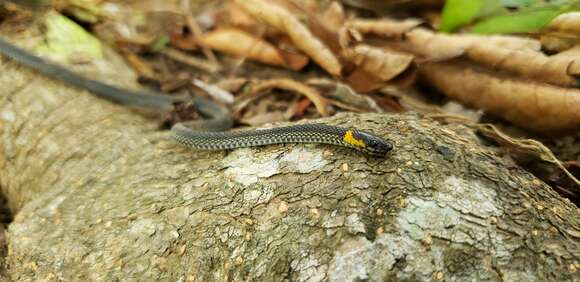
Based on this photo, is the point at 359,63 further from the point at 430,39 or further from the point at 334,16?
the point at 334,16

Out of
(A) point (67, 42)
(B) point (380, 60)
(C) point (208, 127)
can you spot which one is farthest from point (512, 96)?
(A) point (67, 42)

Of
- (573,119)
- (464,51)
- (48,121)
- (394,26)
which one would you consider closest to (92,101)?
(48,121)

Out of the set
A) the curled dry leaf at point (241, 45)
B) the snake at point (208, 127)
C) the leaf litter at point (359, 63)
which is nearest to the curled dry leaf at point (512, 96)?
the leaf litter at point (359, 63)

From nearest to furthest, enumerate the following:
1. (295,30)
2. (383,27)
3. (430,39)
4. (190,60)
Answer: (430,39), (383,27), (295,30), (190,60)

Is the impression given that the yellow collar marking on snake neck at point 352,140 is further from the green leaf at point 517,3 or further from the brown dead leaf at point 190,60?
the brown dead leaf at point 190,60

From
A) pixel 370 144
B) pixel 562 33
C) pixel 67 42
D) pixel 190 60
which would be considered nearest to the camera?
pixel 370 144

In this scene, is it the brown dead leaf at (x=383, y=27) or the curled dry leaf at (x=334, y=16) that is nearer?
the brown dead leaf at (x=383, y=27)
